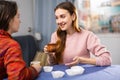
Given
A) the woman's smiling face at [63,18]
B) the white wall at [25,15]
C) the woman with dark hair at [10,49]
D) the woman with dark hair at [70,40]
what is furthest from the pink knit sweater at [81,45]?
the white wall at [25,15]

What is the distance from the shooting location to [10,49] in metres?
1.15

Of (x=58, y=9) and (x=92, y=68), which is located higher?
(x=58, y=9)

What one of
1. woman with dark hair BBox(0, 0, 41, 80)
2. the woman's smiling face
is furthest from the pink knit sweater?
woman with dark hair BBox(0, 0, 41, 80)

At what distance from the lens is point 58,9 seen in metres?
2.13

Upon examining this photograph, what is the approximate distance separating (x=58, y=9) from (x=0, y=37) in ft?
3.35

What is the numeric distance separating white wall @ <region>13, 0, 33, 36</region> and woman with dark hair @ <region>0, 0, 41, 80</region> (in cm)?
267

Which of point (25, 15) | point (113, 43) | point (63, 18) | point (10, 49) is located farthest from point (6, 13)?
point (25, 15)

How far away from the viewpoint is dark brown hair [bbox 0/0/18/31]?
1234 millimetres

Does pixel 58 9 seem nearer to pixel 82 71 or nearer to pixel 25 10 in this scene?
pixel 82 71

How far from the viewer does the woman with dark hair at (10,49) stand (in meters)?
1.14

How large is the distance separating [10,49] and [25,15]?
9.56 ft

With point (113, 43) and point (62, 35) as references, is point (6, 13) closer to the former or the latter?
point (62, 35)

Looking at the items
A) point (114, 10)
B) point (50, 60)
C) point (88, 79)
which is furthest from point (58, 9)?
point (114, 10)

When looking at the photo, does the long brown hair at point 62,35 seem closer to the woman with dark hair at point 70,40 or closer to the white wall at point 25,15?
the woman with dark hair at point 70,40
